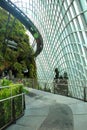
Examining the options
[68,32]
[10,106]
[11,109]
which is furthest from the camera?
[68,32]

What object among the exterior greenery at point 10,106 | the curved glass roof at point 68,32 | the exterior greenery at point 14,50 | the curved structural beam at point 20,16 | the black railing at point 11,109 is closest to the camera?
the black railing at point 11,109

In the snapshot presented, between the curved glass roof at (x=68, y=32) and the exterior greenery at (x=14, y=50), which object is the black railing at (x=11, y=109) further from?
the exterior greenery at (x=14, y=50)

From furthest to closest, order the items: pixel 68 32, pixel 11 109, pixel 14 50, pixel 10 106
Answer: pixel 14 50
pixel 68 32
pixel 11 109
pixel 10 106

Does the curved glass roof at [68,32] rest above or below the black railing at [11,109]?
above

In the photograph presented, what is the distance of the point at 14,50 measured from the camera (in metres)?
52.4

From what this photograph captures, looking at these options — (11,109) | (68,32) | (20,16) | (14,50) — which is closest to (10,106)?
(11,109)

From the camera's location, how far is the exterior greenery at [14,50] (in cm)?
4800

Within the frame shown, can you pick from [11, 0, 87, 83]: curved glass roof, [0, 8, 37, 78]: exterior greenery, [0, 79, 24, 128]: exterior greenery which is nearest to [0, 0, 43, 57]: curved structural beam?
[11, 0, 87, 83]: curved glass roof

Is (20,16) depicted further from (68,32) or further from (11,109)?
(11,109)

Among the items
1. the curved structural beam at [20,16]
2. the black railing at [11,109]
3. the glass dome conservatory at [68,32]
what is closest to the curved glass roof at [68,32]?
the glass dome conservatory at [68,32]

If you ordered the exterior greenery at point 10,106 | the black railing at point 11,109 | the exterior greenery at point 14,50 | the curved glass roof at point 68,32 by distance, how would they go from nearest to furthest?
the black railing at point 11,109 < the exterior greenery at point 10,106 < the curved glass roof at point 68,32 < the exterior greenery at point 14,50

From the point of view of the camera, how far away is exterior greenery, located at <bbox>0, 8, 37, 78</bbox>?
48000mm

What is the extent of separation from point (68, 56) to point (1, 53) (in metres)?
11.0

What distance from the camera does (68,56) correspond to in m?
40.4
